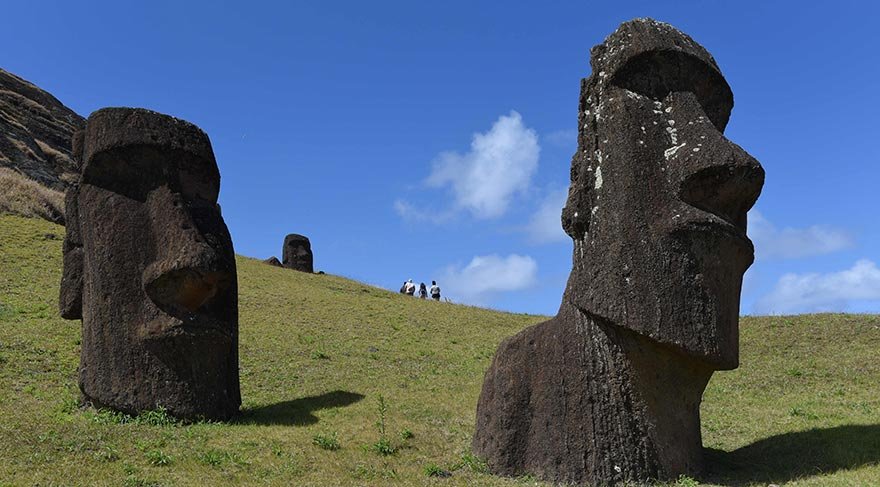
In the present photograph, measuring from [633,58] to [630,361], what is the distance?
11.1 ft

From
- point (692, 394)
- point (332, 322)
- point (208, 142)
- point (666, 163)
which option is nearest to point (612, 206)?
point (666, 163)

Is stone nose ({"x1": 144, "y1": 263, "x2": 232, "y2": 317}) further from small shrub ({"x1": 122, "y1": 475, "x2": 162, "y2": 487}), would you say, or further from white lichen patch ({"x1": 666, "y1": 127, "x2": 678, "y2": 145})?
white lichen patch ({"x1": 666, "y1": 127, "x2": 678, "y2": 145})

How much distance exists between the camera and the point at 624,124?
845cm

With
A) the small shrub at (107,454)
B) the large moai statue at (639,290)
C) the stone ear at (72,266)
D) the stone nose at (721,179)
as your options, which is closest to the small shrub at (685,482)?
the large moai statue at (639,290)

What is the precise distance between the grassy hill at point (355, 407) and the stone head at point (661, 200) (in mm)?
1983

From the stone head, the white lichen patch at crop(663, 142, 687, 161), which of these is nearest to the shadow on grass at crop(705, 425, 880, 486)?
the stone head

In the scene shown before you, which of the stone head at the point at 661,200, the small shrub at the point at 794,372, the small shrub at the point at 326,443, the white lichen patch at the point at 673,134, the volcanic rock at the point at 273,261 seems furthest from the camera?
the volcanic rock at the point at 273,261

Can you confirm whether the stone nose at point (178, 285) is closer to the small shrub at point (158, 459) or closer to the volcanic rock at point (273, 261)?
the small shrub at point (158, 459)

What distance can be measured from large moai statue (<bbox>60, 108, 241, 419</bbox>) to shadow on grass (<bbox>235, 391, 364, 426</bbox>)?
47 centimetres

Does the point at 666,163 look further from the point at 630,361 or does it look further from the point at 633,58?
the point at 630,361

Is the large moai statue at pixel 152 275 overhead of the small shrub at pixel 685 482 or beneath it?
overhead

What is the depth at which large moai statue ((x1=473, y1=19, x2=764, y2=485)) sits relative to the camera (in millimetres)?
7859

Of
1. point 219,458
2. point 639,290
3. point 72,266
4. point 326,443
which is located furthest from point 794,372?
point 72,266

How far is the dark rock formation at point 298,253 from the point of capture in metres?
41.2
